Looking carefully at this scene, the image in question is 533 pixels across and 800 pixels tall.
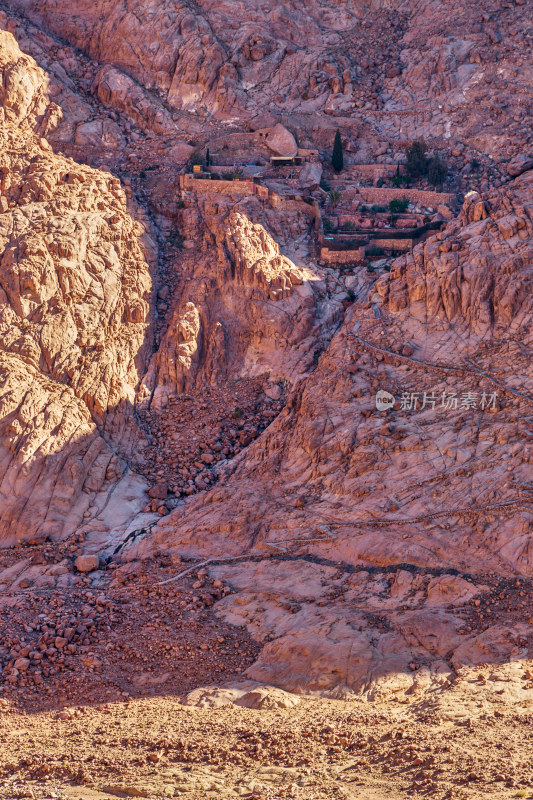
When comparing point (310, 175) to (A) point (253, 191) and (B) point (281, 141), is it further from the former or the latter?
(A) point (253, 191)

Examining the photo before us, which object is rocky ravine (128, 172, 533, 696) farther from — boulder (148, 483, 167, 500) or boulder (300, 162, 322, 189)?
boulder (300, 162, 322, 189)

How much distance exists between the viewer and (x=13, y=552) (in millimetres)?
25984

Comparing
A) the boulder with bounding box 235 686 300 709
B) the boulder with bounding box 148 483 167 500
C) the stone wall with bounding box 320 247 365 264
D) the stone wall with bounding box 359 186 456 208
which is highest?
the stone wall with bounding box 359 186 456 208

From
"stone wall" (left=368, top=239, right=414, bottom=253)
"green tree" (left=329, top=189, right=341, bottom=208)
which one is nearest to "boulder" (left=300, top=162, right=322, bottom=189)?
"green tree" (left=329, top=189, right=341, bottom=208)

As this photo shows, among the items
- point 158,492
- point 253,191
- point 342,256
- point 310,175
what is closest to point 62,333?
point 158,492

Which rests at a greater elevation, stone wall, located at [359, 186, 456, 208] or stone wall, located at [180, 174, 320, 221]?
stone wall, located at [359, 186, 456, 208]

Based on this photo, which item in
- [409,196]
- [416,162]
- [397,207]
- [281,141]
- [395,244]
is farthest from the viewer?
[281,141]

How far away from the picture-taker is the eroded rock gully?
1772 cm

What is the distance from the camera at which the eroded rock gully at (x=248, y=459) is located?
17719mm

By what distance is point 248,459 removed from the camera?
27891 millimetres

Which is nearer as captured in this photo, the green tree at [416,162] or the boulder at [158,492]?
the boulder at [158,492]

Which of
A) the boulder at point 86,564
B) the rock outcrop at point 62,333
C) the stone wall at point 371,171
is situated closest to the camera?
the boulder at point 86,564

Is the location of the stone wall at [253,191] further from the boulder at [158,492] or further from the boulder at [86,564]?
the boulder at [86,564]

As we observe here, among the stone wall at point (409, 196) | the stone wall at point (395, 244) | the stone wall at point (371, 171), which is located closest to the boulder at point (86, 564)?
the stone wall at point (395, 244)
